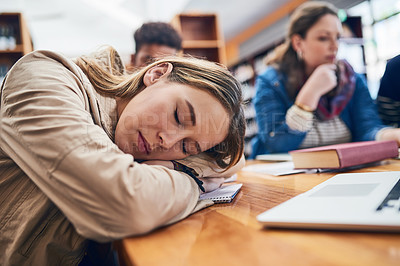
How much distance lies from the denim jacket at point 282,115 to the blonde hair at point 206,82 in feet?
1.90

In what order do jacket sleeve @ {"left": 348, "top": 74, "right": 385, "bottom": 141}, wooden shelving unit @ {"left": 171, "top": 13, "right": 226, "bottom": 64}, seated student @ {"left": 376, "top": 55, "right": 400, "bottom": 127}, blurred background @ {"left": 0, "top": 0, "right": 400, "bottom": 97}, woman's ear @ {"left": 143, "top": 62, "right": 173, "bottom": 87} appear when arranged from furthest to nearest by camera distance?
1. blurred background @ {"left": 0, "top": 0, "right": 400, "bottom": 97}
2. wooden shelving unit @ {"left": 171, "top": 13, "right": 226, "bottom": 64}
3. jacket sleeve @ {"left": 348, "top": 74, "right": 385, "bottom": 141}
4. seated student @ {"left": 376, "top": 55, "right": 400, "bottom": 127}
5. woman's ear @ {"left": 143, "top": 62, "right": 173, "bottom": 87}

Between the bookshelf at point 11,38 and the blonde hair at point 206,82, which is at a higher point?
the bookshelf at point 11,38

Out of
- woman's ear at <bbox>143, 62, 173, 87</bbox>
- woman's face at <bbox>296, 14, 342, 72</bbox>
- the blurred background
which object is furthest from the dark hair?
the blurred background

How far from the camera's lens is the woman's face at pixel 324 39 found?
4.86 ft

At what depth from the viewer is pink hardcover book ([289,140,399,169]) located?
799 millimetres

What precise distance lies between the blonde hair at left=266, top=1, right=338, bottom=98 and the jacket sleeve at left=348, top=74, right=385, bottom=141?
0.32 metres

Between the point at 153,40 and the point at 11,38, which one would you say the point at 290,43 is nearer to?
the point at 153,40

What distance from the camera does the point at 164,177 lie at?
0.51 meters

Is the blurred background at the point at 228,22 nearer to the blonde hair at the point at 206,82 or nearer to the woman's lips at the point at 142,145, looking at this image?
the blonde hair at the point at 206,82

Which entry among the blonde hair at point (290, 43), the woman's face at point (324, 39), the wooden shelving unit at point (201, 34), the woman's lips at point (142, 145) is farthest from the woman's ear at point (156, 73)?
the wooden shelving unit at point (201, 34)

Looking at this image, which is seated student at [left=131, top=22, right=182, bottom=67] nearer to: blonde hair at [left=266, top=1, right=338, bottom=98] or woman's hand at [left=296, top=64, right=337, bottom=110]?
blonde hair at [left=266, top=1, right=338, bottom=98]

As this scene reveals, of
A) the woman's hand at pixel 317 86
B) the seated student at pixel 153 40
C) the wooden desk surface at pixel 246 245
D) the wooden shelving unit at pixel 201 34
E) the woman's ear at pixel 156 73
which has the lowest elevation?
the wooden desk surface at pixel 246 245

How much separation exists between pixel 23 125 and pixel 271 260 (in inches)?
17.6

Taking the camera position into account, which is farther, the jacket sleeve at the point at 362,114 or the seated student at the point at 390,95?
the jacket sleeve at the point at 362,114
